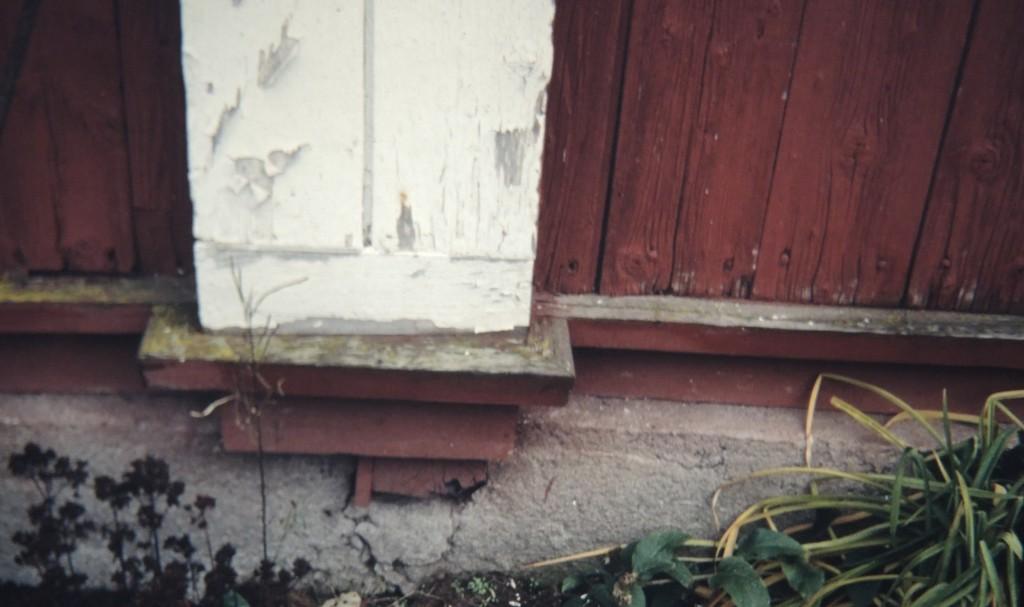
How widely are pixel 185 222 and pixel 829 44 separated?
142 centimetres

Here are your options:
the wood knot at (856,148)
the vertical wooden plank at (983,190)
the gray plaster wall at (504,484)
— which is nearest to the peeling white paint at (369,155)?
the gray plaster wall at (504,484)

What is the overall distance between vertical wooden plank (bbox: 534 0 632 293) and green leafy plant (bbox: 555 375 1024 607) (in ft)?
2.09

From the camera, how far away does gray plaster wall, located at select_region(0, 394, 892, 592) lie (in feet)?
6.56

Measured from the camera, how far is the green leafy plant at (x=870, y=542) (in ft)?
5.90

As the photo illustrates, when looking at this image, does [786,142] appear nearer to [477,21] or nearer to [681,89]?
[681,89]

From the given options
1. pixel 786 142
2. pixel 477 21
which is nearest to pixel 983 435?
pixel 786 142

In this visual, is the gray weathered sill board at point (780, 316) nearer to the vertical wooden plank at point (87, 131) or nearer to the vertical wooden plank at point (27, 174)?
the vertical wooden plank at point (87, 131)

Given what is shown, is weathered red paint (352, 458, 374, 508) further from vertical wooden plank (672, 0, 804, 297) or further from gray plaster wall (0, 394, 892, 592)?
vertical wooden plank (672, 0, 804, 297)

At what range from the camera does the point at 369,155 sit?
68.1 inches

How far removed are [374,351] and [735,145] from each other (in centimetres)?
89

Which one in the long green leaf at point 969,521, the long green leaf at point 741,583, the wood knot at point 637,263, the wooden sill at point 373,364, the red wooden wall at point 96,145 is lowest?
the long green leaf at point 741,583

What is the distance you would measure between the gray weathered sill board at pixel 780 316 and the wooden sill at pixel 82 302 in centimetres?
84

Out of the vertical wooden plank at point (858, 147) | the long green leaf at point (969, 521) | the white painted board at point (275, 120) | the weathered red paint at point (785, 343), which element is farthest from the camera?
the weathered red paint at point (785, 343)

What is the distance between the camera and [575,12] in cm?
182
